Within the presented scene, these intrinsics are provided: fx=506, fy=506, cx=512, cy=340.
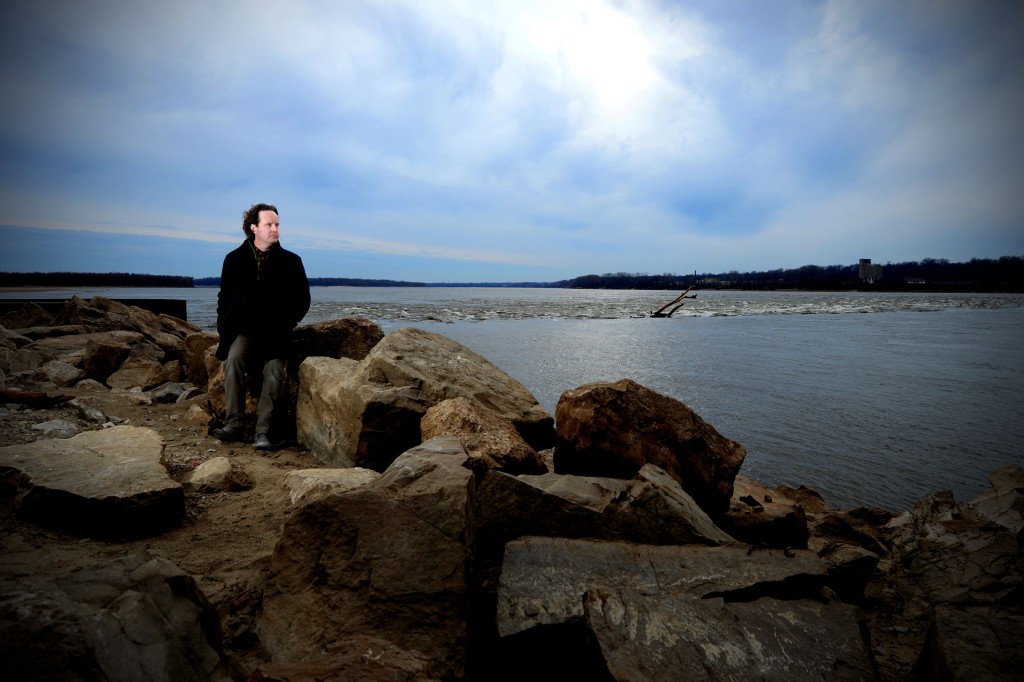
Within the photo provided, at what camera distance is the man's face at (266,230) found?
608 centimetres

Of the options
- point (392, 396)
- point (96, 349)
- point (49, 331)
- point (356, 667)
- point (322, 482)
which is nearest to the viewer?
point (356, 667)

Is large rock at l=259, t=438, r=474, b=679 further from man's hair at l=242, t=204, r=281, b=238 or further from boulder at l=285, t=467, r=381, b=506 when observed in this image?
man's hair at l=242, t=204, r=281, b=238

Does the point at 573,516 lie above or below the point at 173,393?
above

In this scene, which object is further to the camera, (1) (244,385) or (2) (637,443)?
(1) (244,385)

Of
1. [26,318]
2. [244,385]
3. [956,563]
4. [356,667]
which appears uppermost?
[26,318]

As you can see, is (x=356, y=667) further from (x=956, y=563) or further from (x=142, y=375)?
(x=142, y=375)

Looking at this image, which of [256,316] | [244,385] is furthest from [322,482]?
[256,316]

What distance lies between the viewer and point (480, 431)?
405 centimetres

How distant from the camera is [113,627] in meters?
1.50

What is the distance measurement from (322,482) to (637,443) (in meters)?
2.71

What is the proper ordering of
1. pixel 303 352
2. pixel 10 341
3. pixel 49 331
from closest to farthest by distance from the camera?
pixel 303 352
pixel 10 341
pixel 49 331

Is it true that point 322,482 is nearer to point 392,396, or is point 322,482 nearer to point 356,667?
point 392,396

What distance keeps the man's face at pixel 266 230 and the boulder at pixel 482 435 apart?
3310 millimetres

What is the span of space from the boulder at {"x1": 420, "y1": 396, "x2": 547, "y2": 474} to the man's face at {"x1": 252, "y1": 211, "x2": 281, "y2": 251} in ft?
10.9
